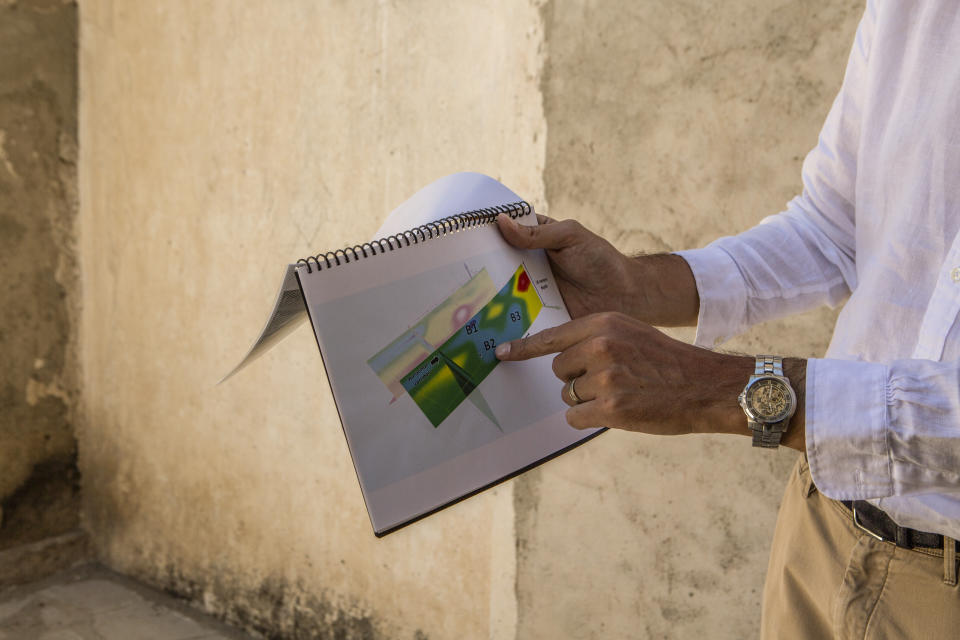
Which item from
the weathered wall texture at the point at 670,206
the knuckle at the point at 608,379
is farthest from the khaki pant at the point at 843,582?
the weathered wall texture at the point at 670,206

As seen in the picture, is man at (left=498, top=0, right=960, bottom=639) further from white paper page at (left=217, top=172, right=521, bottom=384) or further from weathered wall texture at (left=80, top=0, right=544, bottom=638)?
weathered wall texture at (left=80, top=0, right=544, bottom=638)

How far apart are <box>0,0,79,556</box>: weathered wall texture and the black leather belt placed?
3.32 meters

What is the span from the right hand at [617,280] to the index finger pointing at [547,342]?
227 millimetres

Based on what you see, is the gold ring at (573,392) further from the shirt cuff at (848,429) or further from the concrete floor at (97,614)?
the concrete floor at (97,614)

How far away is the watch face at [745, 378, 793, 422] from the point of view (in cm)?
81

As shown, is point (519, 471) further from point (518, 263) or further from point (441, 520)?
point (441, 520)

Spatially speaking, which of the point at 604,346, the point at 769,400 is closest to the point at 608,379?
the point at 604,346

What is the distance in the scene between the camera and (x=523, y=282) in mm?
1056

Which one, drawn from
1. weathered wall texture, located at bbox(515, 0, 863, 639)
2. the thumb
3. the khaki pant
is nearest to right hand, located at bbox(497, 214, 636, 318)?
the thumb

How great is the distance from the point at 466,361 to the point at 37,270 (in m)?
3.09

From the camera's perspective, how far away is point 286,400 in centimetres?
276

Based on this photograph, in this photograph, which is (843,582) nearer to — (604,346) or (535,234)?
(604,346)

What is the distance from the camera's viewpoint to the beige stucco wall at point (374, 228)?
1.77 meters

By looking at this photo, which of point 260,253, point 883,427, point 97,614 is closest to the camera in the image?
point 883,427
